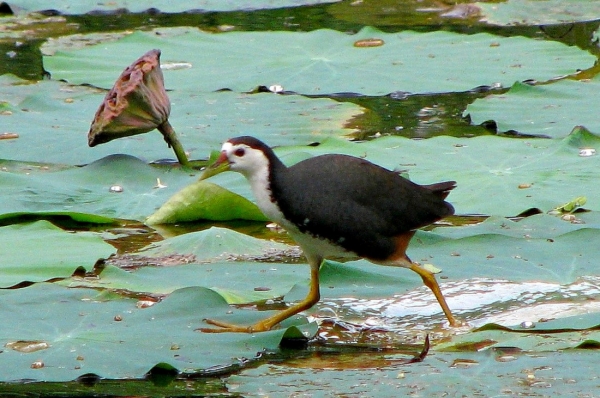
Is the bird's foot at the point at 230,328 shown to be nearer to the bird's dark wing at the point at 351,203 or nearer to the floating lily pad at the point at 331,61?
the bird's dark wing at the point at 351,203

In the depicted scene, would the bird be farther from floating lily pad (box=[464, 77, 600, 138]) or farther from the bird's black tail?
floating lily pad (box=[464, 77, 600, 138])

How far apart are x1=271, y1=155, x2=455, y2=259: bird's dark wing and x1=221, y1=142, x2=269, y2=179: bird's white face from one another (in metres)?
0.07

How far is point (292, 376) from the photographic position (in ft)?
10.6

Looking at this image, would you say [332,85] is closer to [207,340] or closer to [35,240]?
[35,240]

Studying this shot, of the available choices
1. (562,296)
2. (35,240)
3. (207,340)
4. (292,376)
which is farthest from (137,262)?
(562,296)

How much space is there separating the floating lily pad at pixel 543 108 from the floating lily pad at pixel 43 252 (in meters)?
2.53

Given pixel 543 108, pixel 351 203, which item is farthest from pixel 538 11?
pixel 351 203

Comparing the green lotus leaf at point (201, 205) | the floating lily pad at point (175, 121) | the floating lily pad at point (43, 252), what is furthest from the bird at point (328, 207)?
the floating lily pad at point (175, 121)

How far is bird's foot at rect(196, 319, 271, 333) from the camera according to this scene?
11.7ft

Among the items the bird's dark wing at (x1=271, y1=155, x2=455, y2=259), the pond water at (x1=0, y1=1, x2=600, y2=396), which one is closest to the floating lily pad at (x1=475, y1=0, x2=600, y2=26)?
the pond water at (x1=0, y1=1, x2=600, y2=396)

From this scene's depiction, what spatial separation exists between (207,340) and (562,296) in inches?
51.4

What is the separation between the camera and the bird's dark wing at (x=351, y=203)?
3.81 meters

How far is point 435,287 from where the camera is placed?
12.9ft

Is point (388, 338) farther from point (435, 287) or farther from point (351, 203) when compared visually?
point (351, 203)
